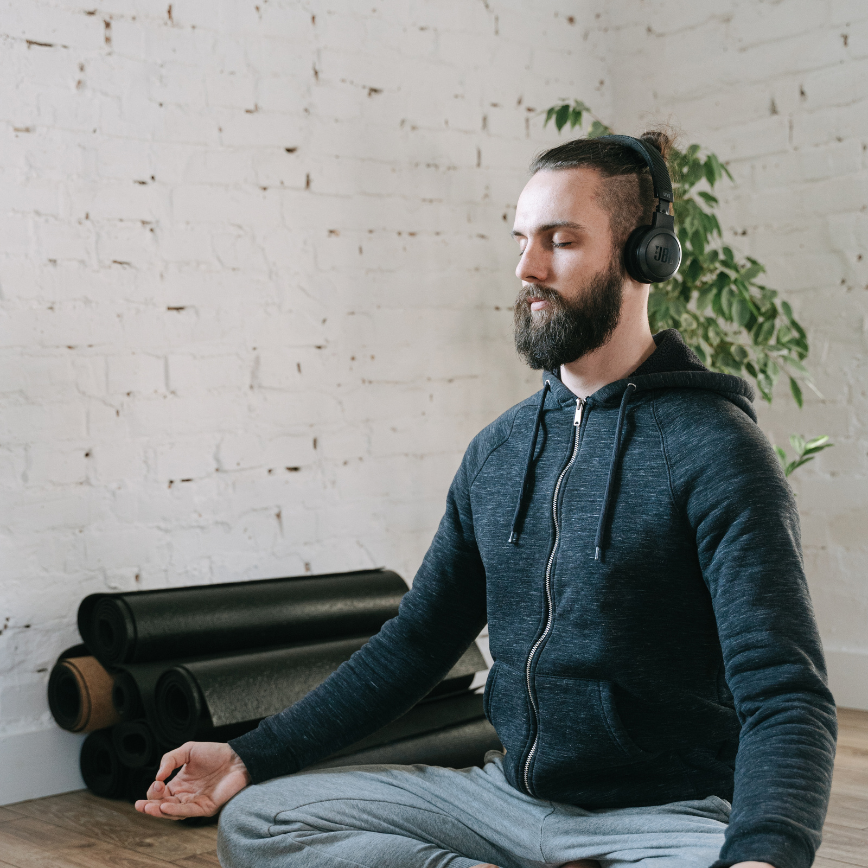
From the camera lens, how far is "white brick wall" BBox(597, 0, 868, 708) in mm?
3209

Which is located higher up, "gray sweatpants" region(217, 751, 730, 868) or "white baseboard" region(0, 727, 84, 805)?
"gray sweatpants" region(217, 751, 730, 868)

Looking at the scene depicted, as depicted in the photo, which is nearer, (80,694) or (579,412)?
(579,412)

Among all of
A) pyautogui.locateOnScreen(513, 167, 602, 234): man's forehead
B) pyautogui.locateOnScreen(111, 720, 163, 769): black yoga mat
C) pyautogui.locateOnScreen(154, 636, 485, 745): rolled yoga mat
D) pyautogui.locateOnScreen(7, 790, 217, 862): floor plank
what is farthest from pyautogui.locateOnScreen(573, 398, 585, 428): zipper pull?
pyautogui.locateOnScreen(111, 720, 163, 769): black yoga mat

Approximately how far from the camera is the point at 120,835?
2.23 m

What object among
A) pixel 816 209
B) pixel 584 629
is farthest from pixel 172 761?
pixel 816 209

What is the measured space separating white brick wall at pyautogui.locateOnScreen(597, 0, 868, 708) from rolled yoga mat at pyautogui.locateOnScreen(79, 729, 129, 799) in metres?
2.14

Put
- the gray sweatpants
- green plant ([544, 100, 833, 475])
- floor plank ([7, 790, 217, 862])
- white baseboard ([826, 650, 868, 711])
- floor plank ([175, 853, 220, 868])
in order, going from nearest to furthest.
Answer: the gray sweatpants
floor plank ([175, 853, 220, 868])
floor plank ([7, 790, 217, 862])
green plant ([544, 100, 833, 475])
white baseboard ([826, 650, 868, 711])

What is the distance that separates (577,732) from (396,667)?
29cm

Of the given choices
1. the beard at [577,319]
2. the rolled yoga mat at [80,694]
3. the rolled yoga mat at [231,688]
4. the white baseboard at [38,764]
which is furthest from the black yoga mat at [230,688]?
the beard at [577,319]

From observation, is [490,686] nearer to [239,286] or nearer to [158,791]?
[158,791]

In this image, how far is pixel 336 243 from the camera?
3078mm

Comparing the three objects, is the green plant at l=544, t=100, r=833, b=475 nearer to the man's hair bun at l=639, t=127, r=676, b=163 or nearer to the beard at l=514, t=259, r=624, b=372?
the man's hair bun at l=639, t=127, r=676, b=163

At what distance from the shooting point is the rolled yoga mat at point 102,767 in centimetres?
247

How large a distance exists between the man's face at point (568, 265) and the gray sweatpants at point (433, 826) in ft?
2.00
